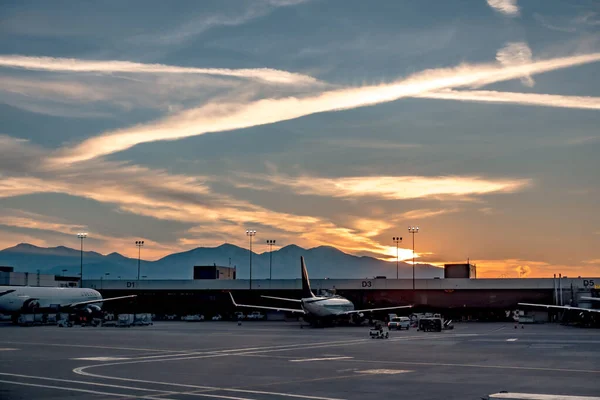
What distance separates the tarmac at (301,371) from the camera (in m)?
33.4

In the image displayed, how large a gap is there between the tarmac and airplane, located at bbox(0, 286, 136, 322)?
67026 millimetres

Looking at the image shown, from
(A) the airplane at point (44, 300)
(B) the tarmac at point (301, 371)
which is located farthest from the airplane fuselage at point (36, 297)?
(B) the tarmac at point (301, 371)

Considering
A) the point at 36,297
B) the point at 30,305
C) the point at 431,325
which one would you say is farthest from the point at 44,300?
the point at 431,325

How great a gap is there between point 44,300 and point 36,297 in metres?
2.21

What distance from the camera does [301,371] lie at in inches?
1716

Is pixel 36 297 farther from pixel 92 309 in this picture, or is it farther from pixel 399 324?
pixel 399 324

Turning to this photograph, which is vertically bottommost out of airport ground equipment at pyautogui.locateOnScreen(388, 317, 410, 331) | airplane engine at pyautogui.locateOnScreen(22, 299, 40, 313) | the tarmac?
airport ground equipment at pyautogui.locateOnScreen(388, 317, 410, 331)

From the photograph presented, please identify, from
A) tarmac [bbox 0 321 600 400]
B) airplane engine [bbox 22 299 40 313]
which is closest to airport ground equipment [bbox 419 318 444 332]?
tarmac [bbox 0 321 600 400]

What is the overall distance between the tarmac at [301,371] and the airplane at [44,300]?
6703cm

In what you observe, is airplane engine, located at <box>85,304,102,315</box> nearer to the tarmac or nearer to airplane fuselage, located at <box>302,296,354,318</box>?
airplane fuselage, located at <box>302,296,354,318</box>

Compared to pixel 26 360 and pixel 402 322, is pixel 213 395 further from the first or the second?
pixel 402 322

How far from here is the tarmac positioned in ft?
110

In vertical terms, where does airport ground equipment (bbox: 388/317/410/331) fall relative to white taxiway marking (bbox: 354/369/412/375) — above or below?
below

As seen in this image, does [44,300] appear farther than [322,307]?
Yes
